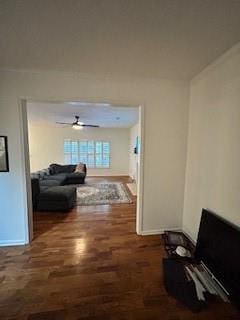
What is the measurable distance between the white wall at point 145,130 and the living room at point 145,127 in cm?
2

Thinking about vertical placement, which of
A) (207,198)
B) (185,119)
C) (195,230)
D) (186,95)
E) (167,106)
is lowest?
(195,230)

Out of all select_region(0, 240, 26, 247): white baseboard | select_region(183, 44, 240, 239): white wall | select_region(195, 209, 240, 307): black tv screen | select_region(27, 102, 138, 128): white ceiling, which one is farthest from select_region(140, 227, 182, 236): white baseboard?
select_region(27, 102, 138, 128): white ceiling

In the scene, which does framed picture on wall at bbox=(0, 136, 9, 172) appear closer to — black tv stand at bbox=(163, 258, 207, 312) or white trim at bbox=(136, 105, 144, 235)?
white trim at bbox=(136, 105, 144, 235)

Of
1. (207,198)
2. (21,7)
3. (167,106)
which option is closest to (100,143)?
(167,106)

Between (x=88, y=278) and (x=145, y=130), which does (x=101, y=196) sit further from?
(x=88, y=278)

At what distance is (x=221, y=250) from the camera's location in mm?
1832

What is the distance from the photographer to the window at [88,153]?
27.9 ft

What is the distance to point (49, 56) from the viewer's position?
78.9 inches

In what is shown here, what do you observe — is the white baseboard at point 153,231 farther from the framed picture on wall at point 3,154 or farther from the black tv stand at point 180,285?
the framed picture on wall at point 3,154

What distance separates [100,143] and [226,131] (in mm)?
7148

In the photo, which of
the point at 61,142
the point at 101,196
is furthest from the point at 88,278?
the point at 61,142

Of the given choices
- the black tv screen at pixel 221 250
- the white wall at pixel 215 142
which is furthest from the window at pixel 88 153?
the black tv screen at pixel 221 250

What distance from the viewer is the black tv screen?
1637 millimetres

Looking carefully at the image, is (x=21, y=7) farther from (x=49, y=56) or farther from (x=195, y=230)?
(x=195, y=230)
